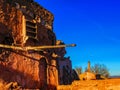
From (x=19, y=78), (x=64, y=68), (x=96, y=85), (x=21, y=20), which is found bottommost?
(x=96, y=85)

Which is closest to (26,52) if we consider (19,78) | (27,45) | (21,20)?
(27,45)

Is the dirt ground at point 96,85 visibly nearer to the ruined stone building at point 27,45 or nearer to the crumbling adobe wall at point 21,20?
the ruined stone building at point 27,45

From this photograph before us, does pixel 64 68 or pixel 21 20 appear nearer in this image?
pixel 21 20

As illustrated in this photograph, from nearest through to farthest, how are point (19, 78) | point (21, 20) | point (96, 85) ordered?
point (19, 78)
point (21, 20)
point (96, 85)

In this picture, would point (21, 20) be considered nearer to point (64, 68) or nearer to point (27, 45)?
point (27, 45)

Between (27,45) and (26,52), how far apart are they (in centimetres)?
55

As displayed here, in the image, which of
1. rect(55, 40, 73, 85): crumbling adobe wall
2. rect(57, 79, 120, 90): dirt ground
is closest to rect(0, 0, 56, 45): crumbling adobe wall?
rect(57, 79, 120, 90): dirt ground

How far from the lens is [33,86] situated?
19000 mm

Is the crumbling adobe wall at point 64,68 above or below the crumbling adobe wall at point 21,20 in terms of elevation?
below

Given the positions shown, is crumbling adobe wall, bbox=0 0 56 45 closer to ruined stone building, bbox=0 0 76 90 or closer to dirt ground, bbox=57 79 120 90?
ruined stone building, bbox=0 0 76 90

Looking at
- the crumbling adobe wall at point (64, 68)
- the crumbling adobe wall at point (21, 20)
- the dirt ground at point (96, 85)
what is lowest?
the dirt ground at point (96, 85)

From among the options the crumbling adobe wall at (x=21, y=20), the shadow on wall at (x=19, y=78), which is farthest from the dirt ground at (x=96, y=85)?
the crumbling adobe wall at (x=21, y=20)

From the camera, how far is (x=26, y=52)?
1881 centimetres

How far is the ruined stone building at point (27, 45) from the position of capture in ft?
56.0
